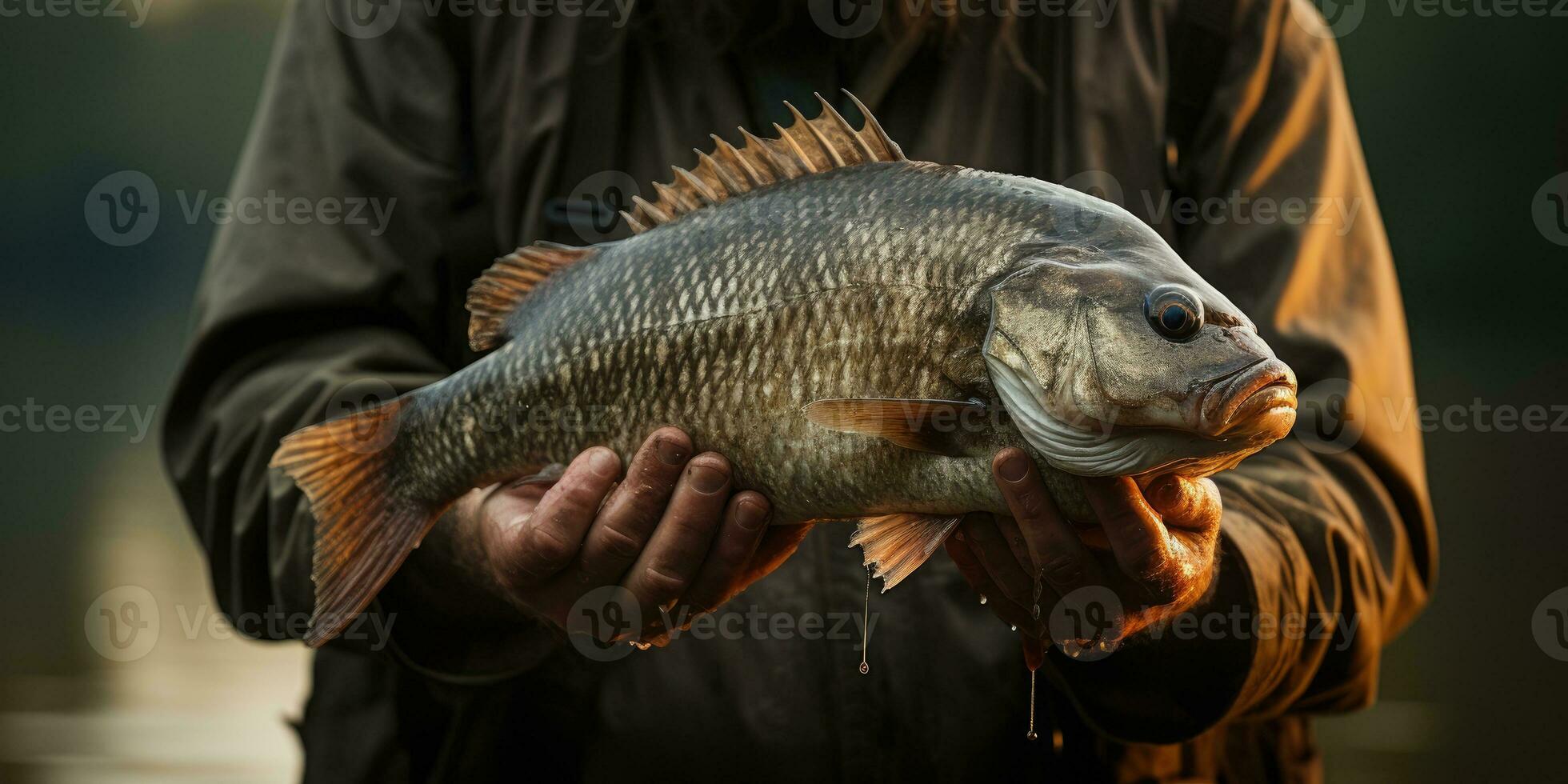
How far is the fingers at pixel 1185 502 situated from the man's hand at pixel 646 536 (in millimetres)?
365

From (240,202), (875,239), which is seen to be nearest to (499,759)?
(240,202)

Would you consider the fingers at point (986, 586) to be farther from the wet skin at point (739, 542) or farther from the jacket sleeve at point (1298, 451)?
the jacket sleeve at point (1298, 451)

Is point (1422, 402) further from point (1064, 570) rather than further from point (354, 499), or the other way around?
point (354, 499)

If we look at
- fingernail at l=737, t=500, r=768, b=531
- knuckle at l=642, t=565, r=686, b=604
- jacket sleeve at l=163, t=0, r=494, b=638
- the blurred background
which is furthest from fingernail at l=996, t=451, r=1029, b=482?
the blurred background

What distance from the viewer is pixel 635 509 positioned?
1.34 meters

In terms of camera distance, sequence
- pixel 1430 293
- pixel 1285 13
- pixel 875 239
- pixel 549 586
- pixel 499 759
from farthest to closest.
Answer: pixel 1430 293, pixel 1285 13, pixel 499 759, pixel 549 586, pixel 875 239

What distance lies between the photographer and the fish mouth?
42.8 inches

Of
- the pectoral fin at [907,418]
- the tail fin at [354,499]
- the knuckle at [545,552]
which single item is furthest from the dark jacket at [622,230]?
the pectoral fin at [907,418]

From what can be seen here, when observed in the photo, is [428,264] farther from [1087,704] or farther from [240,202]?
[1087,704]

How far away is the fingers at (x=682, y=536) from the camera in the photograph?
129 centimetres

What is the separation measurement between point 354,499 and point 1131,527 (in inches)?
32.3

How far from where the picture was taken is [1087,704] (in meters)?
1.69

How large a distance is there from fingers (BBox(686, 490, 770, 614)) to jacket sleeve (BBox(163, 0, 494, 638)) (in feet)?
1.88

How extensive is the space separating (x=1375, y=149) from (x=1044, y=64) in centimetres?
328
